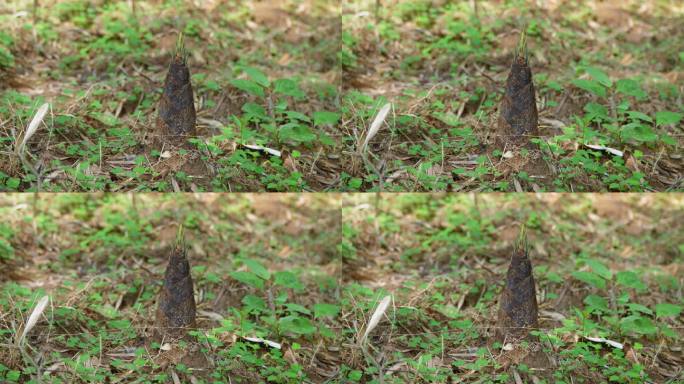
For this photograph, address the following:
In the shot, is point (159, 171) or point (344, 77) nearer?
point (159, 171)

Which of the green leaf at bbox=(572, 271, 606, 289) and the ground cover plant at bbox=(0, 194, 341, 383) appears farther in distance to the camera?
the green leaf at bbox=(572, 271, 606, 289)

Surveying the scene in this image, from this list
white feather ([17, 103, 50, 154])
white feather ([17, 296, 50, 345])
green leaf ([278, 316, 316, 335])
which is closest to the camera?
white feather ([17, 296, 50, 345])

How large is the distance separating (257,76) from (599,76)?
1.75m

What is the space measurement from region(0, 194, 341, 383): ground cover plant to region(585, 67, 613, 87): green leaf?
147 cm

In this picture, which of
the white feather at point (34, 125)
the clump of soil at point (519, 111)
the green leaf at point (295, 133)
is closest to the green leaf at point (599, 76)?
the clump of soil at point (519, 111)

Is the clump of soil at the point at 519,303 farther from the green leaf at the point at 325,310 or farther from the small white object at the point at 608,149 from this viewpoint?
the green leaf at the point at 325,310

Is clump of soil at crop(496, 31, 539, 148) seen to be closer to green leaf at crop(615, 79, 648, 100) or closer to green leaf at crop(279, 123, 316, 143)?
green leaf at crop(615, 79, 648, 100)

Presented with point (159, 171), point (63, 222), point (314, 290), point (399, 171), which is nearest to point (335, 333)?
point (314, 290)

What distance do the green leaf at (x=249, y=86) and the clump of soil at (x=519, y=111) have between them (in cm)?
122

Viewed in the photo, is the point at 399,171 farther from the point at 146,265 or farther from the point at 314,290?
the point at 146,265

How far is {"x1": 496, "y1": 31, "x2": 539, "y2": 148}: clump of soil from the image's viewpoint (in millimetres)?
4293

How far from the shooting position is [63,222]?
440cm

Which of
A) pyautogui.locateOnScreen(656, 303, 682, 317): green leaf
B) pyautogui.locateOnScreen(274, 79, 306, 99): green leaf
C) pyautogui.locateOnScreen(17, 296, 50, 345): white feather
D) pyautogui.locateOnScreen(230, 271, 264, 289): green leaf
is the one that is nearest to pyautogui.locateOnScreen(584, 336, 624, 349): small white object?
pyautogui.locateOnScreen(656, 303, 682, 317): green leaf

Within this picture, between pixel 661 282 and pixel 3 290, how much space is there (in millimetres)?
3274
